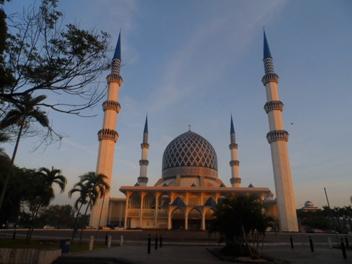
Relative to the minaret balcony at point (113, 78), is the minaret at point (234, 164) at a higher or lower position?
lower

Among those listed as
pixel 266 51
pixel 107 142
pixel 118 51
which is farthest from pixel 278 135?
pixel 118 51

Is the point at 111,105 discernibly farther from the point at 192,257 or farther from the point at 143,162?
the point at 192,257

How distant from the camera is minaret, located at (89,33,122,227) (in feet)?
142

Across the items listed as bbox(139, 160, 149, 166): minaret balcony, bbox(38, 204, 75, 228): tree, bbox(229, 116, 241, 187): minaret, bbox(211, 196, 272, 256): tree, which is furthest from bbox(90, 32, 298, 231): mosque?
bbox(211, 196, 272, 256): tree

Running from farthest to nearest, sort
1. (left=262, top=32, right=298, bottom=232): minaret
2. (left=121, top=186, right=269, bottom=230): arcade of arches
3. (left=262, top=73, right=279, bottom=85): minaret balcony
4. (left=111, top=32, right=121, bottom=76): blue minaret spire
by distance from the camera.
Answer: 1. (left=111, top=32, right=121, bottom=76): blue minaret spire
2. (left=262, top=73, right=279, bottom=85): minaret balcony
3. (left=121, top=186, right=269, bottom=230): arcade of arches
4. (left=262, top=32, right=298, bottom=232): minaret

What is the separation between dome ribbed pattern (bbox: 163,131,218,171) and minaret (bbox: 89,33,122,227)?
16484 mm

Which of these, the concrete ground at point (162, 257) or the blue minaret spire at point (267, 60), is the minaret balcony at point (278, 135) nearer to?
the blue minaret spire at point (267, 60)

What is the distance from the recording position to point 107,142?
4712cm

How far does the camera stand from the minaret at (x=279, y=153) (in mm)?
43375

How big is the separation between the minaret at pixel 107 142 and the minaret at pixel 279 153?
27118 millimetres

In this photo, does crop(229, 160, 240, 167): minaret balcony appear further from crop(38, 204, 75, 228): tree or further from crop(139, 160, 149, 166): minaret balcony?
crop(38, 204, 75, 228): tree

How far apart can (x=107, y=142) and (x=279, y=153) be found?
2892 cm

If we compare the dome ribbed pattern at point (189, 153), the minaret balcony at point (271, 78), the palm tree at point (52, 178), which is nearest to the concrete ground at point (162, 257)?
the palm tree at point (52, 178)

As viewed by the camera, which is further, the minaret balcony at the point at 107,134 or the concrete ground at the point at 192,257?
the minaret balcony at the point at 107,134
